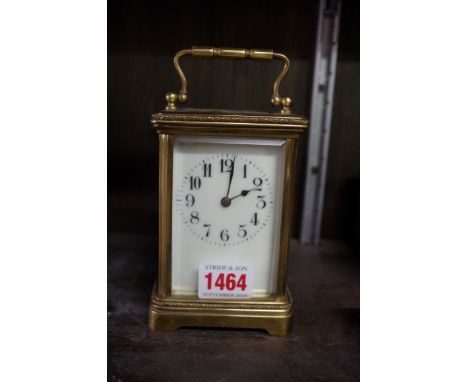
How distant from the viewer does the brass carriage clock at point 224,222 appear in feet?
2.27

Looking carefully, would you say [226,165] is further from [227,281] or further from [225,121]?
[227,281]

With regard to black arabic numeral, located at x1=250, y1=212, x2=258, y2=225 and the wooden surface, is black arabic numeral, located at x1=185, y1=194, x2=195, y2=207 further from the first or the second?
the wooden surface

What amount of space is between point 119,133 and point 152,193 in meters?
0.16

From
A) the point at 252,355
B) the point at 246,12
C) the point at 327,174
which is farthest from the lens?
the point at 327,174

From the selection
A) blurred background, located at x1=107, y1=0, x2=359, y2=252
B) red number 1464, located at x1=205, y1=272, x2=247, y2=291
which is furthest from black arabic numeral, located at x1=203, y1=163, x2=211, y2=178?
blurred background, located at x1=107, y1=0, x2=359, y2=252

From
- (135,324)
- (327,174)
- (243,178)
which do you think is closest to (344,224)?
(327,174)

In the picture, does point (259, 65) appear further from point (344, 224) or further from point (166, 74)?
point (344, 224)

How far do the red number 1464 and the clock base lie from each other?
0.02 meters

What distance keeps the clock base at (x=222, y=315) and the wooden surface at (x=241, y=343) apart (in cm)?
1

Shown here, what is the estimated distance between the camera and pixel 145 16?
101 cm

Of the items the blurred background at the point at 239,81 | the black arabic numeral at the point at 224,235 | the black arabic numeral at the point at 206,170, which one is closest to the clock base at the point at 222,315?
the black arabic numeral at the point at 224,235

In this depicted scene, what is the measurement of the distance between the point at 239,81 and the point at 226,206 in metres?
0.43

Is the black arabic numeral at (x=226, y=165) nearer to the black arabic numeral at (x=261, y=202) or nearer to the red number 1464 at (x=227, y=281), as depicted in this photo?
the black arabic numeral at (x=261, y=202)

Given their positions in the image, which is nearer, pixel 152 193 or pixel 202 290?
pixel 202 290
